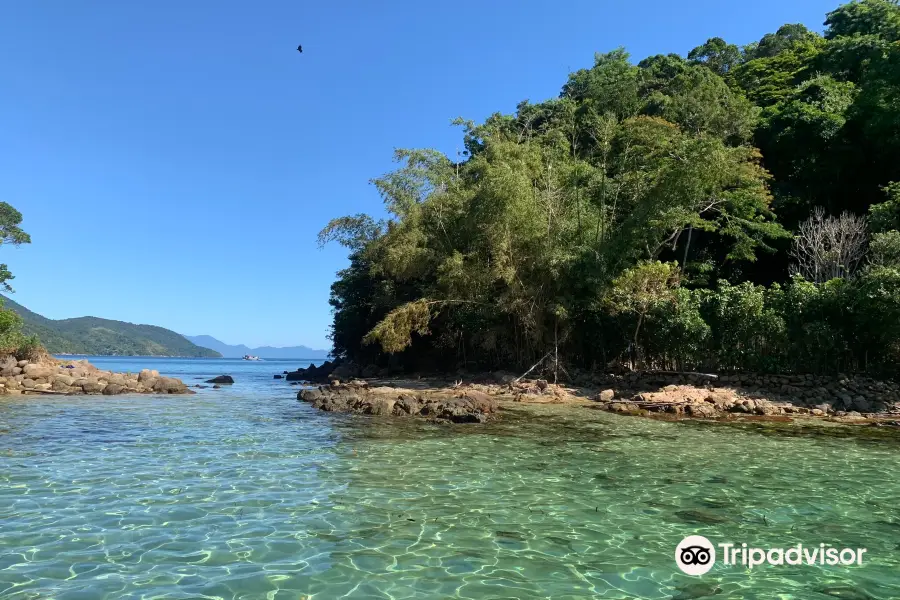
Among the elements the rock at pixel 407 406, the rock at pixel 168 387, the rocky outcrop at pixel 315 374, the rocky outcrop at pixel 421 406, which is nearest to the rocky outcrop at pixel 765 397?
the rocky outcrop at pixel 421 406

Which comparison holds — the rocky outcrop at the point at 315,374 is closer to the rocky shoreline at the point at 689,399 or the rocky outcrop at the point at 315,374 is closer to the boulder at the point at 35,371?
the boulder at the point at 35,371

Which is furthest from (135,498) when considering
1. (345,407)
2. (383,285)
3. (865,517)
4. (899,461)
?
(383,285)

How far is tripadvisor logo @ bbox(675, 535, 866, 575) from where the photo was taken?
445 centimetres

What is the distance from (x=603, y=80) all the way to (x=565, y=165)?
903 inches

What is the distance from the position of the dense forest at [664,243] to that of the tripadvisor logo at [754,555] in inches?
461

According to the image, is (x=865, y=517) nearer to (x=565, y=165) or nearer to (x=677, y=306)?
(x=677, y=306)

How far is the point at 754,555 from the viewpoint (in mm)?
4625

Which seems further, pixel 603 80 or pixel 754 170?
pixel 603 80

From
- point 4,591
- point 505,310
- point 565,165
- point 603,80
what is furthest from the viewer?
point 603,80

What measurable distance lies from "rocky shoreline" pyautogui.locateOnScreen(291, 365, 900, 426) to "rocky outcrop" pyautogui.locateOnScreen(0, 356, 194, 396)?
6.88 metres

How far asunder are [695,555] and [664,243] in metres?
15.4

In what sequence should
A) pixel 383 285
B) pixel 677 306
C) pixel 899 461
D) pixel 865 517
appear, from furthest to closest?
pixel 383 285 → pixel 677 306 → pixel 899 461 → pixel 865 517

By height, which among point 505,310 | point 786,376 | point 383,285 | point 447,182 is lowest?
point 786,376

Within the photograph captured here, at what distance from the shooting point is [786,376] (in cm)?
1588
